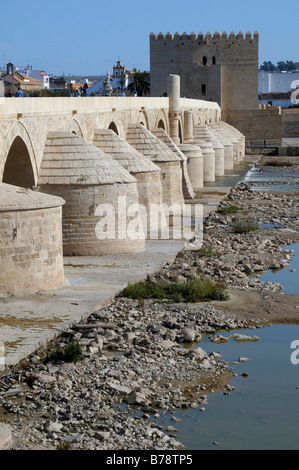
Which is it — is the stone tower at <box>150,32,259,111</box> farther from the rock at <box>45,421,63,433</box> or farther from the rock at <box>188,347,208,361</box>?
the rock at <box>45,421,63,433</box>

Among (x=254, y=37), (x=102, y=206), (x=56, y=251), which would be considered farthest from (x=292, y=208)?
(x=254, y=37)

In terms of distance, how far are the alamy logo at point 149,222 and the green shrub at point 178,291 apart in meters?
2.60

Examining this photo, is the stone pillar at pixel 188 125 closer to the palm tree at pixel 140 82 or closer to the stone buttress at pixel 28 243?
the stone buttress at pixel 28 243

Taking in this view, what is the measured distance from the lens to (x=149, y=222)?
18.5 meters

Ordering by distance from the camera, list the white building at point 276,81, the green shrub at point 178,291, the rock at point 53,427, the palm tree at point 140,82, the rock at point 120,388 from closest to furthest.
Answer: the rock at point 53,427 < the rock at point 120,388 < the green shrub at point 178,291 < the palm tree at point 140,82 < the white building at point 276,81

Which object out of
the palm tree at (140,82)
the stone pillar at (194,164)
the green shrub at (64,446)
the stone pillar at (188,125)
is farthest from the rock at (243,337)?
the palm tree at (140,82)

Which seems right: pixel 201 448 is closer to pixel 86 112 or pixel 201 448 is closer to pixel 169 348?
pixel 169 348

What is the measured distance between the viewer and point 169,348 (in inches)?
390

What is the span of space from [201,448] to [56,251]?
5.41m

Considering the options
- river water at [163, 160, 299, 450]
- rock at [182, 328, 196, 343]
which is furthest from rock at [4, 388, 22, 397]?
rock at [182, 328, 196, 343]

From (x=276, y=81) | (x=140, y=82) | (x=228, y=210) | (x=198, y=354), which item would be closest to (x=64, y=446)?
(x=198, y=354)

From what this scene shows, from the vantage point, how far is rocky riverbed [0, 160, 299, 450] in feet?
24.2

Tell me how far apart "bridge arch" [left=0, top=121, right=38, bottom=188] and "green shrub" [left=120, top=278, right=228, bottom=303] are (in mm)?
3311

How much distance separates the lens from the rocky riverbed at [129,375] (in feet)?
24.2
